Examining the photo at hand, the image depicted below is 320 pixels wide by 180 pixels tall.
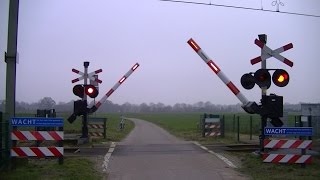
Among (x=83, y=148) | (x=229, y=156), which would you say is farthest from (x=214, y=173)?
(x=83, y=148)

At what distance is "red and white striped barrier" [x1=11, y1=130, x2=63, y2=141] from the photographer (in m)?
12.4

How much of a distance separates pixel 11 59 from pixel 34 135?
2.12 meters

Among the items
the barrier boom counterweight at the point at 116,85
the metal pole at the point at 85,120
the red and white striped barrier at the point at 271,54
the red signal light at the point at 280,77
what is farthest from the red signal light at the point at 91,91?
the red signal light at the point at 280,77

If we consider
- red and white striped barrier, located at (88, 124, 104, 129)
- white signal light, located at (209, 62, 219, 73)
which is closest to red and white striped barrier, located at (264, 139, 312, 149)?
Answer: white signal light, located at (209, 62, 219, 73)

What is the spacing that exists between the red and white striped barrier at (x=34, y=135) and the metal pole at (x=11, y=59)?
516 mm

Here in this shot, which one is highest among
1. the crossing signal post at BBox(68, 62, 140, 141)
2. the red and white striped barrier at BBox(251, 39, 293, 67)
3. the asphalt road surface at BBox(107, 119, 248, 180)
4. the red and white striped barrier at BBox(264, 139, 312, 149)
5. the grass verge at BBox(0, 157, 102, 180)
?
the red and white striped barrier at BBox(251, 39, 293, 67)

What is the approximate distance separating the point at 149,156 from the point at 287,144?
5.29 metres

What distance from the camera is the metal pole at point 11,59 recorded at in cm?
1263

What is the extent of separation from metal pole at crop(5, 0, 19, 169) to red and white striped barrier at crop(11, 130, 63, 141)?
516 mm

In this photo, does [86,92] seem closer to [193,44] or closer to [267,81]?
[193,44]

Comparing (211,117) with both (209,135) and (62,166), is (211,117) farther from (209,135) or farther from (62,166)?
(62,166)

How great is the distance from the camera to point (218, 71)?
15.9 metres

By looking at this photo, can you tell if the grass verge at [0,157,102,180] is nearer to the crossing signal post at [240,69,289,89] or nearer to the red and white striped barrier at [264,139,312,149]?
the red and white striped barrier at [264,139,312,149]

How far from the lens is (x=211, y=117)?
97.2ft
